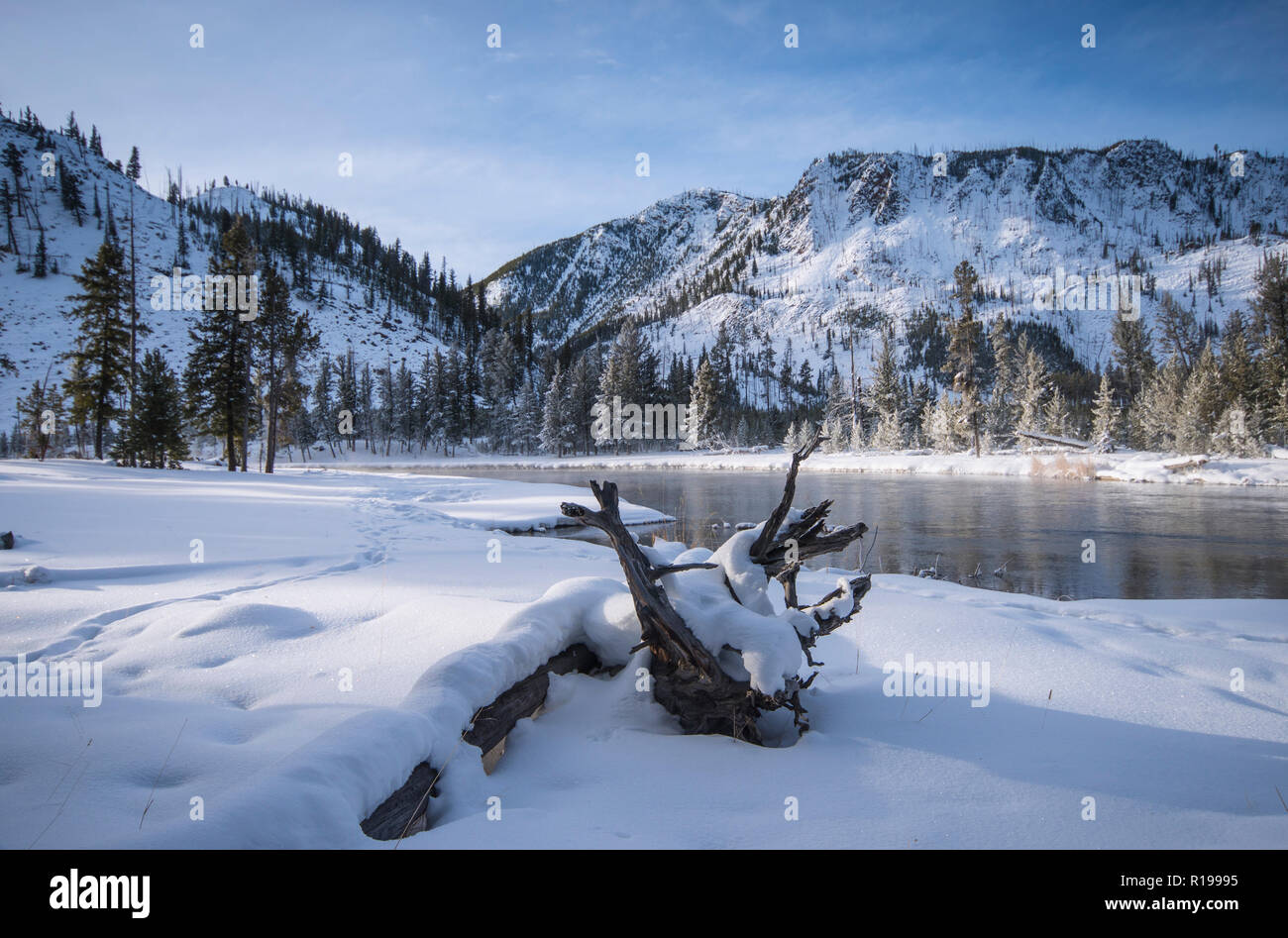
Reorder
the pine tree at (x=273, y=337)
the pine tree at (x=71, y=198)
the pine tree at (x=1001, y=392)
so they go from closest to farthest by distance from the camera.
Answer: the pine tree at (x=273, y=337), the pine tree at (x=1001, y=392), the pine tree at (x=71, y=198)

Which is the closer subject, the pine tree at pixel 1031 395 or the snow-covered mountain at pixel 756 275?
the pine tree at pixel 1031 395

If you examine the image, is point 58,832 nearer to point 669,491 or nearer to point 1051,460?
point 669,491

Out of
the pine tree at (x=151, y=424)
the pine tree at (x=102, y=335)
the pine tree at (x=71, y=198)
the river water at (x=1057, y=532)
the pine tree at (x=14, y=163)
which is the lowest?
the river water at (x=1057, y=532)

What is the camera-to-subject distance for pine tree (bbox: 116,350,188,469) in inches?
1003

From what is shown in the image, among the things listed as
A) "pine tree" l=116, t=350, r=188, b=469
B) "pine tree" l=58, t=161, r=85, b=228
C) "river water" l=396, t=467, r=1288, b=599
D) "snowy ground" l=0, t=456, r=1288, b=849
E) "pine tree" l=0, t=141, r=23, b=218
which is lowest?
"river water" l=396, t=467, r=1288, b=599

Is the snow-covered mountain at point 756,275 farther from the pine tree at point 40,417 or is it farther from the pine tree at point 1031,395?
the pine tree at point 40,417

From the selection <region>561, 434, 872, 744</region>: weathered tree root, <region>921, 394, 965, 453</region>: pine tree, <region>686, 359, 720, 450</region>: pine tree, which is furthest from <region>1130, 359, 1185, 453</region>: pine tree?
<region>561, 434, 872, 744</region>: weathered tree root

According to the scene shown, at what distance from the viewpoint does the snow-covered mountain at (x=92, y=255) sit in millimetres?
69500

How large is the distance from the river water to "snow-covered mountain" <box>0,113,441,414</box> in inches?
2649

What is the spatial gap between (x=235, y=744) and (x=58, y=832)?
85 centimetres

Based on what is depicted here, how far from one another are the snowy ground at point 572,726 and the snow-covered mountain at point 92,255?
73.4 metres

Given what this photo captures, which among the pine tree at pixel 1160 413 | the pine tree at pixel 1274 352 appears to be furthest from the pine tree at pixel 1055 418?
the pine tree at pixel 1274 352

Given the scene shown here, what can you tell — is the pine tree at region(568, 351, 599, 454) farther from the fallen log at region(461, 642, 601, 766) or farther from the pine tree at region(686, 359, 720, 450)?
the fallen log at region(461, 642, 601, 766)
